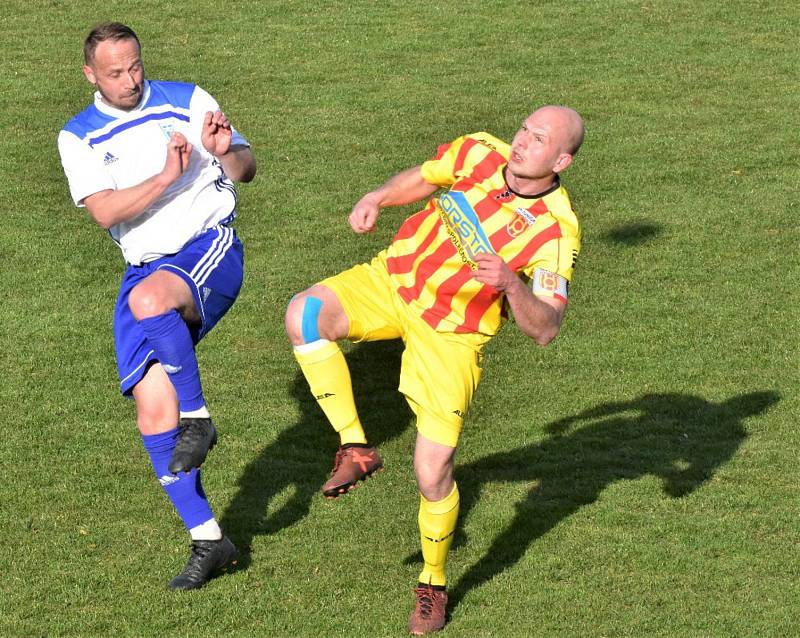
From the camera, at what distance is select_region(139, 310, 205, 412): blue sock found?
263 inches

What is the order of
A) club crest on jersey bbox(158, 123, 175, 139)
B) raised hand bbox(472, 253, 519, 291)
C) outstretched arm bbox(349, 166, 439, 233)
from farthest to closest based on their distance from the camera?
club crest on jersey bbox(158, 123, 175, 139) → outstretched arm bbox(349, 166, 439, 233) → raised hand bbox(472, 253, 519, 291)

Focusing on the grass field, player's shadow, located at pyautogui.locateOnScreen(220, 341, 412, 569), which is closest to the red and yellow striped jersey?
the grass field

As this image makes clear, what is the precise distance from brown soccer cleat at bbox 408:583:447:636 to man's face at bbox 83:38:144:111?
2889 millimetres

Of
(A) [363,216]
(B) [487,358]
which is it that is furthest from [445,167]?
(B) [487,358]

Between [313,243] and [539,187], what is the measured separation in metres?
5.38

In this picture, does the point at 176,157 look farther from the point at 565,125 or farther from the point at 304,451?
the point at 304,451

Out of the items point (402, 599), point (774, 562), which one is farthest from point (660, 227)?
point (402, 599)

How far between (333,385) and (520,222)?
1.27m

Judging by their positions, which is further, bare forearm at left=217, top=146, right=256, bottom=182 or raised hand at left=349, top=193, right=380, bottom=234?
bare forearm at left=217, top=146, right=256, bottom=182

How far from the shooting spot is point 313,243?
38.7 ft

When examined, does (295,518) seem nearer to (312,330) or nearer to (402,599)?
(402,599)

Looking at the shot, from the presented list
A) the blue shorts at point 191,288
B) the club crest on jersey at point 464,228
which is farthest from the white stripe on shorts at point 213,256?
the club crest on jersey at point 464,228

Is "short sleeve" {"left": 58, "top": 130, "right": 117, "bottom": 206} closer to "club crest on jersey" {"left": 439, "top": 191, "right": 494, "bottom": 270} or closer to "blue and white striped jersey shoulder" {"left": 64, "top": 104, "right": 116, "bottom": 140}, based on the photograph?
"blue and white striped jersey shoulder" {"left": 64, "top": 104, "right": 116, "bottom": 140}

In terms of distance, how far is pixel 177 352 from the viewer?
672cm
